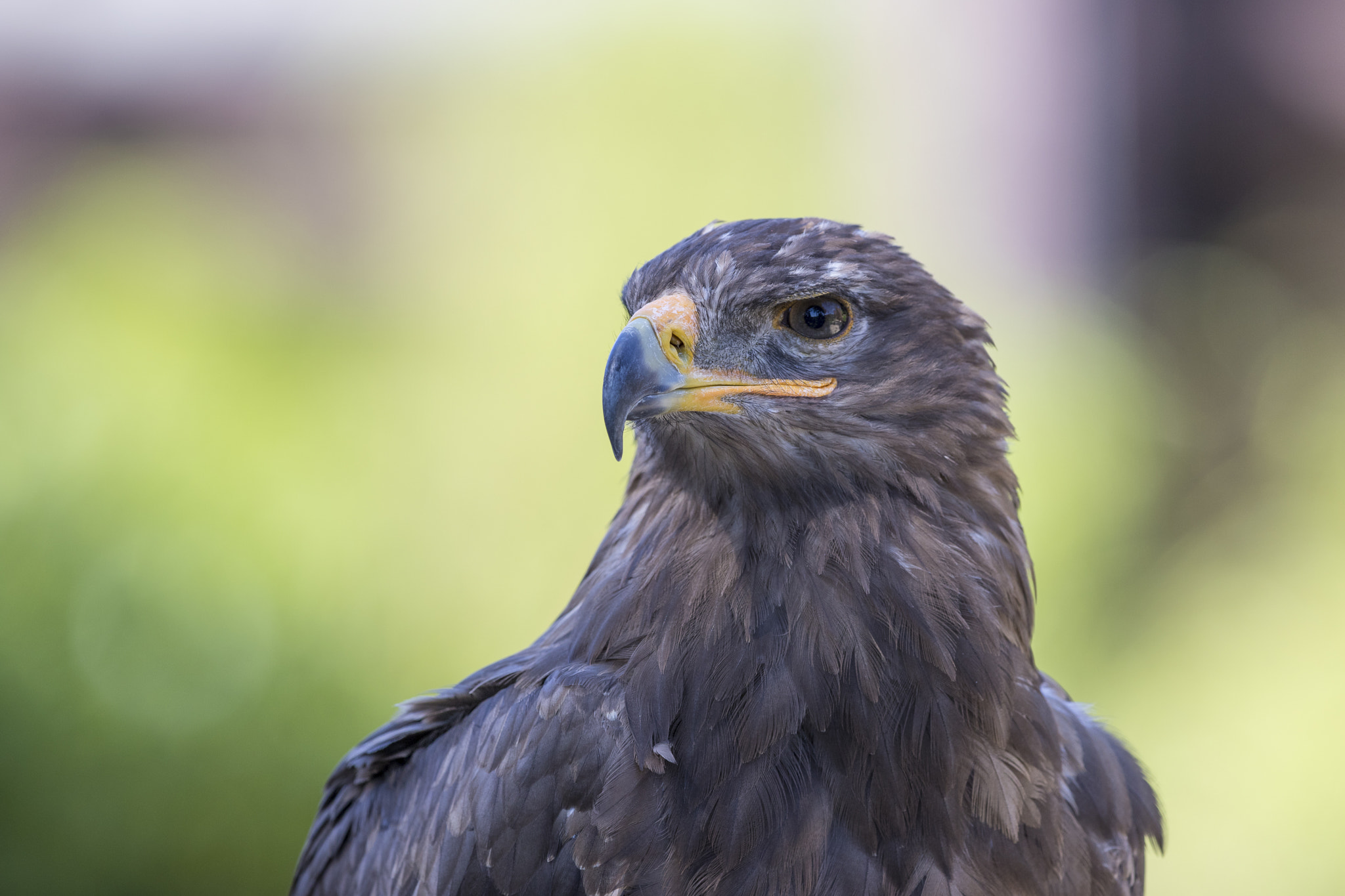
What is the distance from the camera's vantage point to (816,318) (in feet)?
7.47

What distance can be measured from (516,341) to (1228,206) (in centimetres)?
527

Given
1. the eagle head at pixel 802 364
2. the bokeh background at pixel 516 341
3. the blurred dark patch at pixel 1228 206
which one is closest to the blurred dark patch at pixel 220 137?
the bokeh background at pixel 516 341

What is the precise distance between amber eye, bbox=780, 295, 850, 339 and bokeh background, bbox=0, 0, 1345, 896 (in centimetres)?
306

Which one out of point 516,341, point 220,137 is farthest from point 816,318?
point 220,137

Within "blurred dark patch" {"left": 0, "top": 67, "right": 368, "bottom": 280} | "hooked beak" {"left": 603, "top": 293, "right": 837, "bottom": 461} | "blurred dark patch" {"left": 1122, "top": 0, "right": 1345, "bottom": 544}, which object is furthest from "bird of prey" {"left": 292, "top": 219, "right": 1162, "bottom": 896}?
"blurred dark patch" {"left": 0, "top": 67, "right": 368, "bottom": 280}

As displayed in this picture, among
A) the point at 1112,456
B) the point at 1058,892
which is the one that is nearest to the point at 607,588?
the point at 1058,892

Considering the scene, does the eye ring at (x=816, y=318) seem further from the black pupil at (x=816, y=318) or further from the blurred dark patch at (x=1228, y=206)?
the blurred dark patch at (x=1228, y=206)

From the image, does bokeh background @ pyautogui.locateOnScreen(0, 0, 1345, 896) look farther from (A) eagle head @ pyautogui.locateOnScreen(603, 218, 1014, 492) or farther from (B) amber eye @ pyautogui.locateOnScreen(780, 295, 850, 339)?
(B) amber eye @ pyautogui.locateOnScreen(780, 295, 850, 339)

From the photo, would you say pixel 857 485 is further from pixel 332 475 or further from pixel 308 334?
pixel 308 334

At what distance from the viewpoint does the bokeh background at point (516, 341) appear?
14.5 feet

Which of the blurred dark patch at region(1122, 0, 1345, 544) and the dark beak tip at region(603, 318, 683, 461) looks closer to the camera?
the dark beak tip at region(603, 318, 683, 461)

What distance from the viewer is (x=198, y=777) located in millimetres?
4324

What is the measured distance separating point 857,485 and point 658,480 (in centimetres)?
46

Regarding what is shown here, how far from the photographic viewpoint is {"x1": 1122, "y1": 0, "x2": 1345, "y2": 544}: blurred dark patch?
7371 mm
